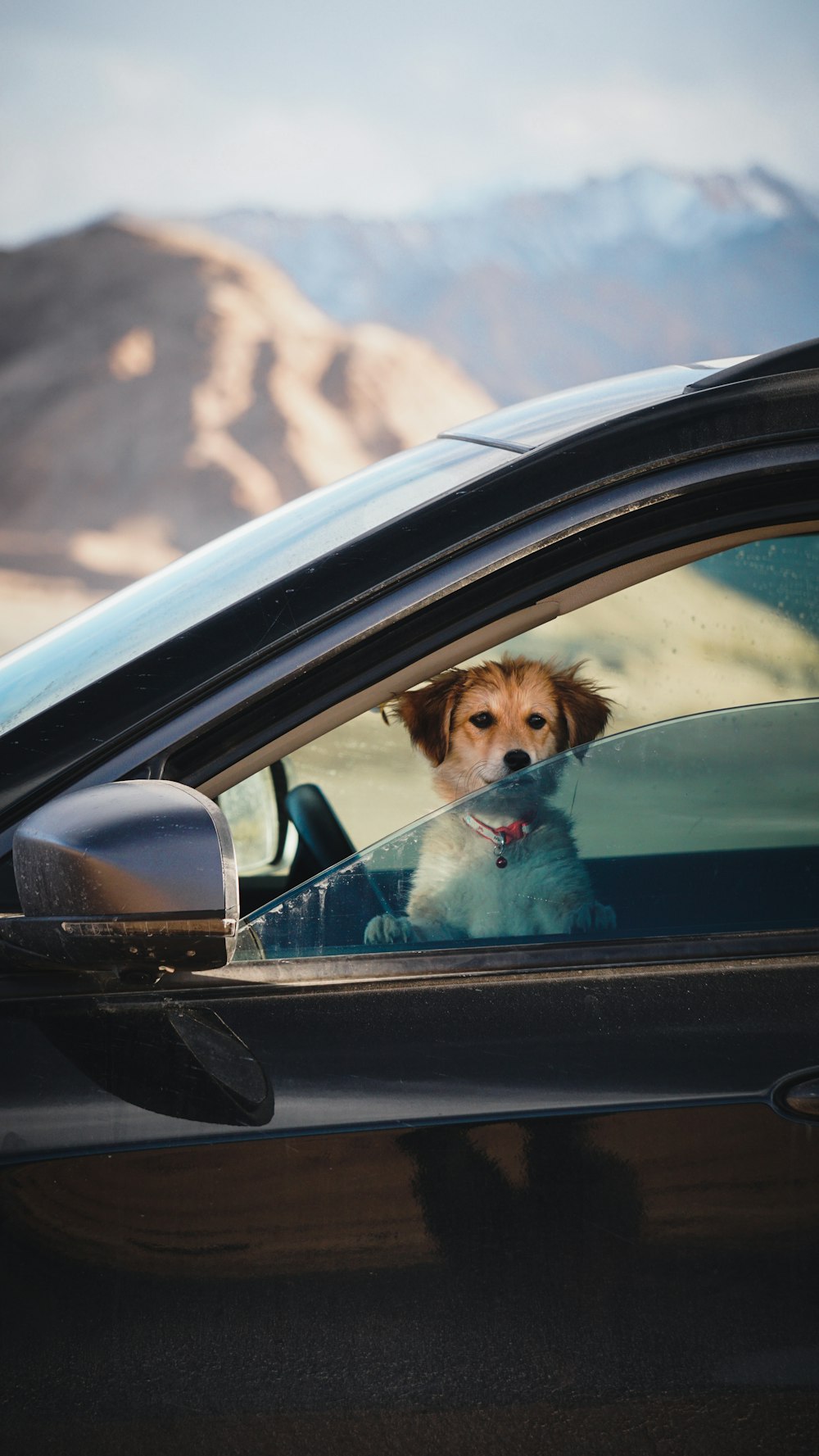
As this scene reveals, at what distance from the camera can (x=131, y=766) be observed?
115 cm

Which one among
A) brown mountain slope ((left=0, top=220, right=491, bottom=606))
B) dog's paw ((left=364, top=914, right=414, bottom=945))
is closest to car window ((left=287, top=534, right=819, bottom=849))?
dog's paw ((left=364, top=914, right=414, bottom=945))

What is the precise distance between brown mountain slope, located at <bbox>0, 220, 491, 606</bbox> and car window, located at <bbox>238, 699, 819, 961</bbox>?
14.6 m

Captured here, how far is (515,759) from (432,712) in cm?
11

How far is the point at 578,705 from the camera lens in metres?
1.39

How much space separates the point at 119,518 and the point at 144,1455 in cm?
1521

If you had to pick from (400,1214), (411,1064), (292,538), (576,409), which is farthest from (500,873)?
(576,409)

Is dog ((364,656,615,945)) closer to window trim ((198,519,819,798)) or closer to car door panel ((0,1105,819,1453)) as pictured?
window trim ((198,519,819,798))

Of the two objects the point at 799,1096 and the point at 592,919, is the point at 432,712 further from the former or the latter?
the point at 799,1096

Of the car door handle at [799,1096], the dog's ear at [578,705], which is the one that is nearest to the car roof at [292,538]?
the dog's ear at [578,705]

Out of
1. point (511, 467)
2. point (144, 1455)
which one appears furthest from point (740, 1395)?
Answer: point (511, 467)

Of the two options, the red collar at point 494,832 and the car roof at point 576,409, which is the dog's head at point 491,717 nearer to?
the red collar at point 494,832

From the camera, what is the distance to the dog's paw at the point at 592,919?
1.20m

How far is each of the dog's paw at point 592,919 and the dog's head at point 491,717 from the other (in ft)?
0.59

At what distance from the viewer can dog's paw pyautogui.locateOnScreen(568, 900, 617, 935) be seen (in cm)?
120
